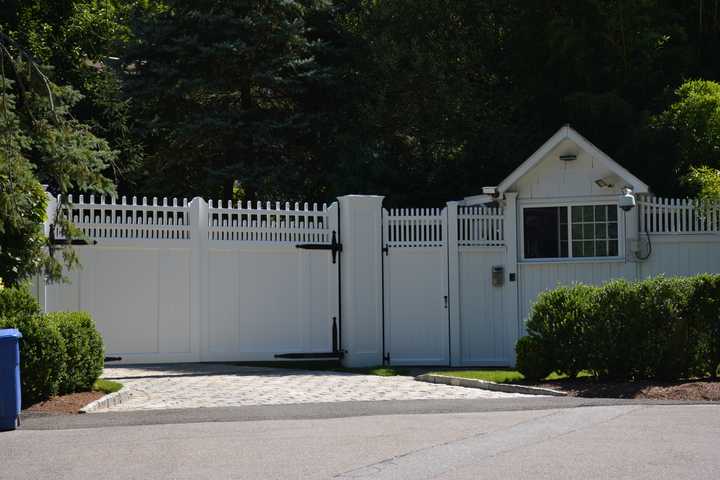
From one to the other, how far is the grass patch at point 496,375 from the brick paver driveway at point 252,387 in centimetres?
68

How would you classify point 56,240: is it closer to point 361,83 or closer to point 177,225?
point 177,225

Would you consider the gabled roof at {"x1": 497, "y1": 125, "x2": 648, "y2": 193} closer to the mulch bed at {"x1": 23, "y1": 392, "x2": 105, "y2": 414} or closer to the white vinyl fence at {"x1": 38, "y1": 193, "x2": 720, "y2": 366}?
the white vinyl fence at {"x1": 38, "y1": 193, "x2": 720, "y2": 366}

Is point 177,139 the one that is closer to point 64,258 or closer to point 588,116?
point 588,116

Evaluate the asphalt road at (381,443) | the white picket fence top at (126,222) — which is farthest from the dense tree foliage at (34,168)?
the asphalt road at (381,443)

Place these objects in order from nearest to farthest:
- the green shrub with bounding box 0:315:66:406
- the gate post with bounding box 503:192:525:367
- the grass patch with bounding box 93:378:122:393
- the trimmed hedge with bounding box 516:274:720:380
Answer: the green shrub with bounding box 0:315:66:406 → the grass patch with bounding box 93:378:122:393 → the trimmed hedge with bounding box 516:274:720:380 → the gate post with bounding box 503:192:525:367

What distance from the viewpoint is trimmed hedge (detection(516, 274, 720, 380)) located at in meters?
14.2

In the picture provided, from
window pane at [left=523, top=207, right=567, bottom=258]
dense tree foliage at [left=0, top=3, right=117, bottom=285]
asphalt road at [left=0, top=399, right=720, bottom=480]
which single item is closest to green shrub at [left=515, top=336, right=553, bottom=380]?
asphalt road at [left=0, top=399, right=720, bottom=480]

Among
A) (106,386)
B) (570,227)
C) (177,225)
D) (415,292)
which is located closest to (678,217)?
(570,227)

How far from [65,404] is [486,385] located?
17.7ft

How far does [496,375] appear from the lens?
51.2ft

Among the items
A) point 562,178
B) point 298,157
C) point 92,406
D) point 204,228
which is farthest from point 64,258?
point 298,157

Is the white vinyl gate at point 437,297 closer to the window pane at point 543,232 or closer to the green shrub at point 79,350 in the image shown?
the window pane at point 543,232

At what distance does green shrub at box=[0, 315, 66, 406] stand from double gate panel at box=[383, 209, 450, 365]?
6882 millimetres

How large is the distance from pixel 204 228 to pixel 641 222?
7190 millimetres
